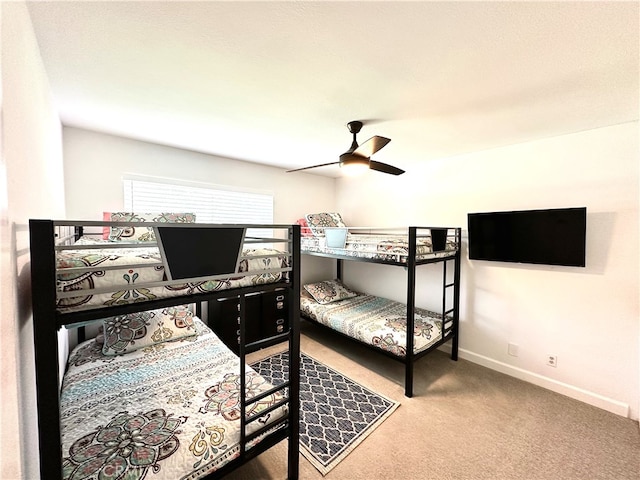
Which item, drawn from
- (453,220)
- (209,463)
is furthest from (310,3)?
(453,220)

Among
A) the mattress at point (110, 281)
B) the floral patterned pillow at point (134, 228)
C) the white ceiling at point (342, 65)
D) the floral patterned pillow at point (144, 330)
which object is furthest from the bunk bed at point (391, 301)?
the mattress at point (110, 281)

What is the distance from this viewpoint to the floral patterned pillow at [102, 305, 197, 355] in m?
2.13

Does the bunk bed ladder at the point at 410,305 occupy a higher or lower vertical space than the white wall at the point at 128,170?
lower

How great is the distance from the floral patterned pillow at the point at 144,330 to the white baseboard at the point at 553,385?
324 centimetres

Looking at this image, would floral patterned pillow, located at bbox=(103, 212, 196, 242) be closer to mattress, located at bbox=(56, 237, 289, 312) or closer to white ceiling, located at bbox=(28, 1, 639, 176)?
white ceiling, located at bbox=(28, 1, 639, 176)

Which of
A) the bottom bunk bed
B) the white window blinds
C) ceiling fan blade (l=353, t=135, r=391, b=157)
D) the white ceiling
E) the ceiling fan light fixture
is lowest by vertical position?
the bottom bunk bed

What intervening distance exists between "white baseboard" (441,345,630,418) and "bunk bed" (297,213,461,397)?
28cm

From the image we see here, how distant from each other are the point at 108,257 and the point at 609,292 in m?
3.69

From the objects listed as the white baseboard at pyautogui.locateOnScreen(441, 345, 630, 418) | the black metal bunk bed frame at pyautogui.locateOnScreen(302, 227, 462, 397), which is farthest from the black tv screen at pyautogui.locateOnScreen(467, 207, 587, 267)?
the white baseboard at pyautogui.locateOnScreen(441, 345, 630, 418)

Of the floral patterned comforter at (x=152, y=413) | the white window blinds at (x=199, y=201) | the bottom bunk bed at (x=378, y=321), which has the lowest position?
the bottom bunk bed at (x=378, y=321)

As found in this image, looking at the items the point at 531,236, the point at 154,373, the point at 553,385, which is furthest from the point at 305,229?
the point at 553,385

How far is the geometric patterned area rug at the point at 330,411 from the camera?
1.80 meters

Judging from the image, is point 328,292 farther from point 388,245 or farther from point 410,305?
point 410,305

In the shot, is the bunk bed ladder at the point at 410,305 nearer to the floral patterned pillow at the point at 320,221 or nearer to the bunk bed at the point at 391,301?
the bunk bed at the point at 391,301
